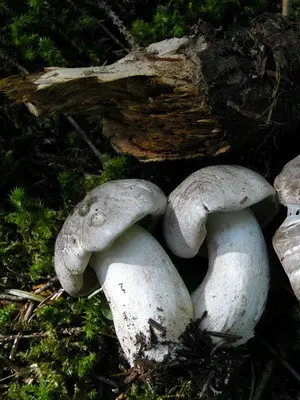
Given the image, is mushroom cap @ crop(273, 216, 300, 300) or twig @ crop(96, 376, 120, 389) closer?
mushroom cap @ crop(273, 216, 300, 300)

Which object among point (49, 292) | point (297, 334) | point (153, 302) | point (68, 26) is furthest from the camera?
point (68, 26)

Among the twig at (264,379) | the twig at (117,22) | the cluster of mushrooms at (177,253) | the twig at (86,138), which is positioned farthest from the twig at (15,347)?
the twig at (117,22)

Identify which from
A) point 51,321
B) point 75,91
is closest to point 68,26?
point 75,91

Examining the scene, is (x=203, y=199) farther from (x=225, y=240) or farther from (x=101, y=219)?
(x=101, y=219)

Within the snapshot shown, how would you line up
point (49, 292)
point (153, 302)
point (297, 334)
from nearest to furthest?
point (153, 302) → point (297, 334) → point (49, 292)

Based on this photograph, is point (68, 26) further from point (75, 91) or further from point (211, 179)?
point (211, 179)

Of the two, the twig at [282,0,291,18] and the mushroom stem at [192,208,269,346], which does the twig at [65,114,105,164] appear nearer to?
the mushroom stem at [192,208,269,346]

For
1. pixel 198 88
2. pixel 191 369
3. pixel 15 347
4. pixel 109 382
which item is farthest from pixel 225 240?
pixel 15 347

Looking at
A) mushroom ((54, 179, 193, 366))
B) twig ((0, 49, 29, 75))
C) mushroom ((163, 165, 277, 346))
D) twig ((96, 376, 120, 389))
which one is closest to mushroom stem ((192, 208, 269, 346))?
mushroom ((163, 165, 277, 346))
